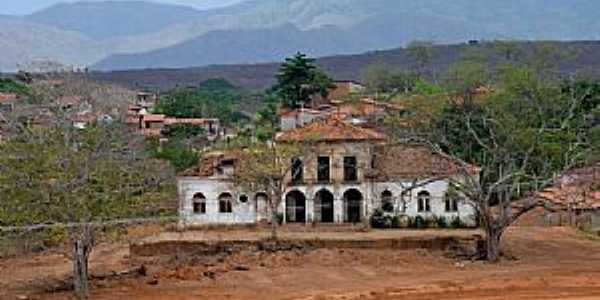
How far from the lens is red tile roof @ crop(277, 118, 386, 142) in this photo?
164 ft

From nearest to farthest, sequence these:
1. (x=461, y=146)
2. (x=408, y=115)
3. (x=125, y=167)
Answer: (x=125, y=167), (x=408, y=115), (x=461, y=146)

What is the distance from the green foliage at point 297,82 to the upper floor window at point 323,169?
25812mm

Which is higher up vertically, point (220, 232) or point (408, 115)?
point (408, 115)

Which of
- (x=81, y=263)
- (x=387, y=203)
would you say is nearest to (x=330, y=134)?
(x=387, y=203)

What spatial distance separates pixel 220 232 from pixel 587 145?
51.0ft

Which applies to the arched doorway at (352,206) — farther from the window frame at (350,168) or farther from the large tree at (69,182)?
the large tree at (69,182)

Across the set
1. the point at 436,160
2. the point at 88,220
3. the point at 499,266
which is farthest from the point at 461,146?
the point at 88,220

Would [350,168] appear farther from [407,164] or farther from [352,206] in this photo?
[407,164]

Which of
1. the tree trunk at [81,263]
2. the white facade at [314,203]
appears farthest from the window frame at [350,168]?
the tree trunk at [81,263]

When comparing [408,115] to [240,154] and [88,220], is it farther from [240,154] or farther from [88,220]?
[88,220]

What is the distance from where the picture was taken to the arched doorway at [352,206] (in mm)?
50688

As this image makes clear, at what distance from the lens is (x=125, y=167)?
117ft

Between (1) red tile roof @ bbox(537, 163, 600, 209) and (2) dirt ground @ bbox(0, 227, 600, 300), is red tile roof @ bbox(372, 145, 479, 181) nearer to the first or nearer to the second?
(1) red tile roof @ bbox(537, 163, 600, 209)

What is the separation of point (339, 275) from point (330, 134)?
1286cm
